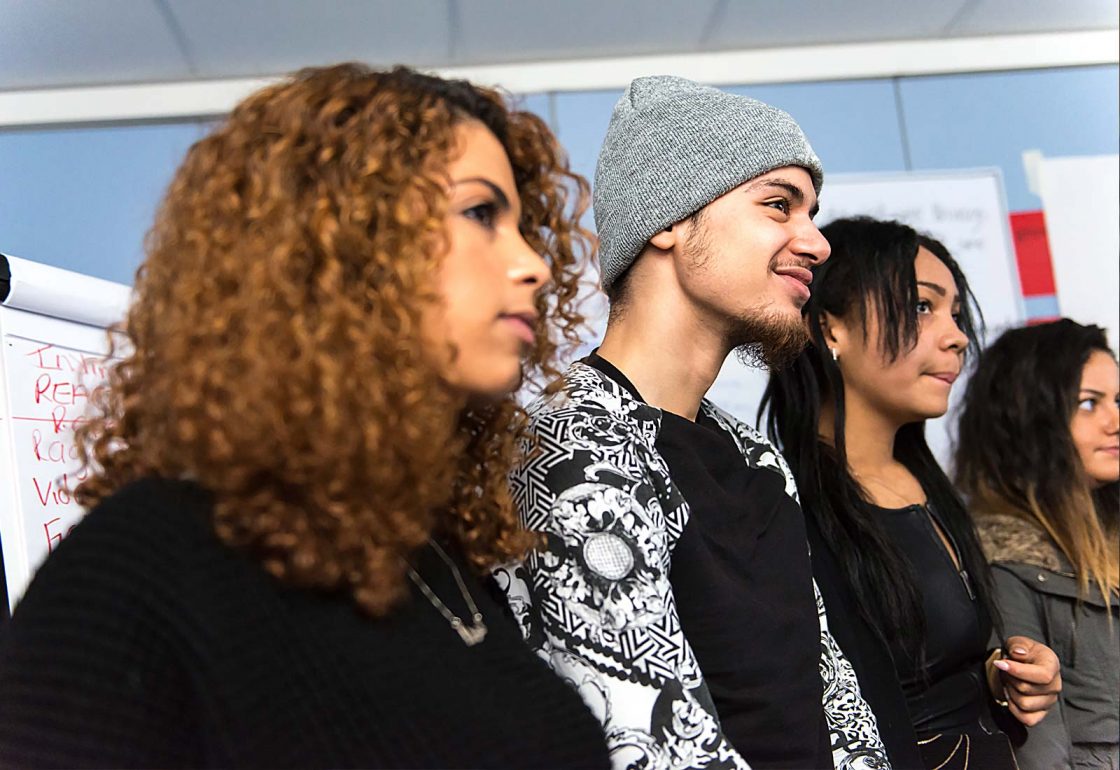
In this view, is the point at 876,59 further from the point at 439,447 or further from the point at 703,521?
the point at 439,447

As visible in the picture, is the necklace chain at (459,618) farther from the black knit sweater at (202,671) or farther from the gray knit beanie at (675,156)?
the gray knit beanie at (675,156)

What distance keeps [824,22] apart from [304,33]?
145cm

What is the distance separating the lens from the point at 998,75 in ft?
10.9

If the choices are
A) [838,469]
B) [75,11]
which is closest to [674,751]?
[838,469]

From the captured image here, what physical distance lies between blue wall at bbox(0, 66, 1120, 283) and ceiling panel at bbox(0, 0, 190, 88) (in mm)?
148

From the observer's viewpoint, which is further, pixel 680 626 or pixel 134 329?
pixel 680 626

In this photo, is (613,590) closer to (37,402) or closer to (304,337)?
(304,337)

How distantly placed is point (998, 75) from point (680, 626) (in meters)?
2.72

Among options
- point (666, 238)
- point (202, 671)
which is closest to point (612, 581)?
point (202, 671)

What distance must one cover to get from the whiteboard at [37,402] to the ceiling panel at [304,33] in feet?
4.27

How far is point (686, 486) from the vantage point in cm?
134

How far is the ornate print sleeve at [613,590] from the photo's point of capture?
106cm

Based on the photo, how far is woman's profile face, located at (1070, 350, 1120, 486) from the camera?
7.68ft

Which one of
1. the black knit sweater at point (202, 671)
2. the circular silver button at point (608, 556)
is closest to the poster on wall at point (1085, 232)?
the circular silver button at point (608, 556)
